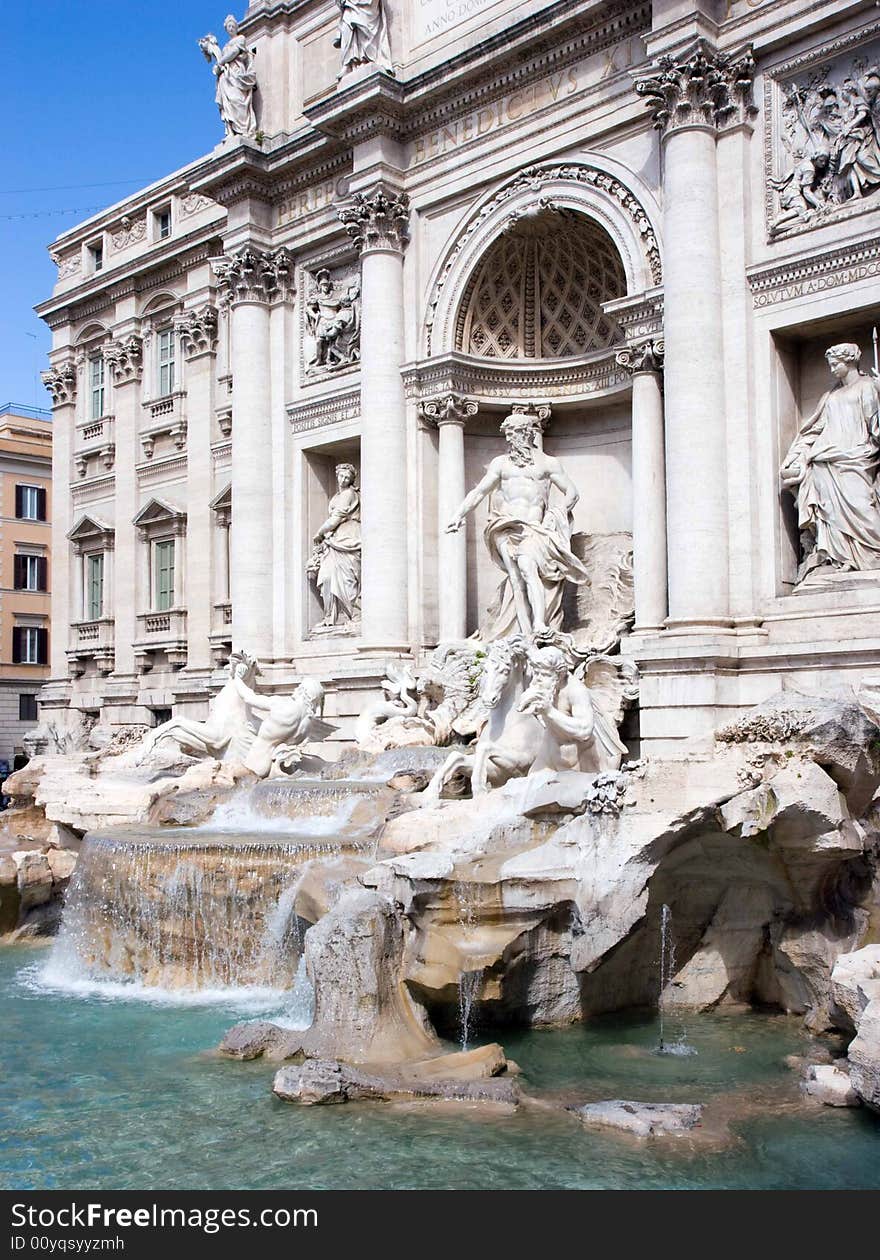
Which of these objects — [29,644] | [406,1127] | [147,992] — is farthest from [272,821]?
[29,644]

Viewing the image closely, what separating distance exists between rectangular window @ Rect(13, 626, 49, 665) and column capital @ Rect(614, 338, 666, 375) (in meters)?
30.7

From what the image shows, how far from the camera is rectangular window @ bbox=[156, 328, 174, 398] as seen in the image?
2519cm

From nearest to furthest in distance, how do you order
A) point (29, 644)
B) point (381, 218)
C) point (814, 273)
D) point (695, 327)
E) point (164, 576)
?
point (814, 273)
point (695, 327)
point (381, 218)
point (164, 576)
point (29, 644)

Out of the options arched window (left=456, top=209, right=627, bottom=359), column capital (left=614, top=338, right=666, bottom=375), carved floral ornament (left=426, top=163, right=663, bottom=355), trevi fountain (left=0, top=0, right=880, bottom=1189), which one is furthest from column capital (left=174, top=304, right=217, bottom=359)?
column capital (left=614, top=338, right=666, bottom=375)

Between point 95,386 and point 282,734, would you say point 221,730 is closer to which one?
point 282,734

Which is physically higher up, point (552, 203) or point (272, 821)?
point (552, 203)

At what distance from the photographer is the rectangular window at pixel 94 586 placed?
26734 millimetres

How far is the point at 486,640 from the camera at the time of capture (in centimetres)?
1753

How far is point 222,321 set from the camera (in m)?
23.7

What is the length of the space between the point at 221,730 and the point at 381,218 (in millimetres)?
7926

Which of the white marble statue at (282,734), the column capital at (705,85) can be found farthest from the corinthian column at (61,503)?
the column capital at (705,85)

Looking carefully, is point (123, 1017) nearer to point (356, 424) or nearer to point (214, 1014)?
point (214, 1014)
